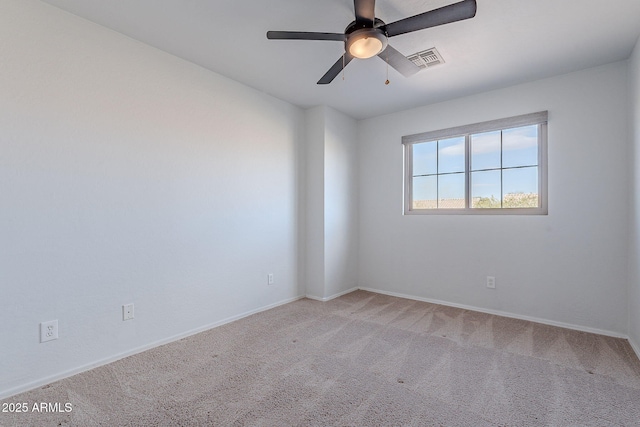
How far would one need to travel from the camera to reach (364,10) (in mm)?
1663

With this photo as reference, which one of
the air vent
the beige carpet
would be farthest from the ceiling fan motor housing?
the beige carpet

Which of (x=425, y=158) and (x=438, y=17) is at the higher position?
(x=438, y=17)

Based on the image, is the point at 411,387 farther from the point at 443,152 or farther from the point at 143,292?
the point at 443,152

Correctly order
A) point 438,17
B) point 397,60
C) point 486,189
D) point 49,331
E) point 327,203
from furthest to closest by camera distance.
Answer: point 327,203 < point 486,189 < point 397,60 < point 49,331 < point 438,17

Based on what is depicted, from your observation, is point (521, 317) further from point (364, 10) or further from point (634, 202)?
point (364, 10)

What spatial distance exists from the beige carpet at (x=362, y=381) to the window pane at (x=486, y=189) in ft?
4.31

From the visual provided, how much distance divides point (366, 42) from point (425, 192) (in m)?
2.50

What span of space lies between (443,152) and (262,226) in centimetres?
240

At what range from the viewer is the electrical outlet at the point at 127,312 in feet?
7.60

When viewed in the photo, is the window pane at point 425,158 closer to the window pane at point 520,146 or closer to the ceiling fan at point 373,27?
the window pane at point 520,146

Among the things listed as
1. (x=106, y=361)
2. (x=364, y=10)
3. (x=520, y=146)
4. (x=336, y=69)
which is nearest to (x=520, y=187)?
(x=520, y=146)

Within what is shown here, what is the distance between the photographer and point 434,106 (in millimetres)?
3744

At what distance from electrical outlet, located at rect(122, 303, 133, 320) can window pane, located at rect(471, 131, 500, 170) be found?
12.1ft

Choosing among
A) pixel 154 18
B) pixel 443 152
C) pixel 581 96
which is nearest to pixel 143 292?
pixel 154 18
